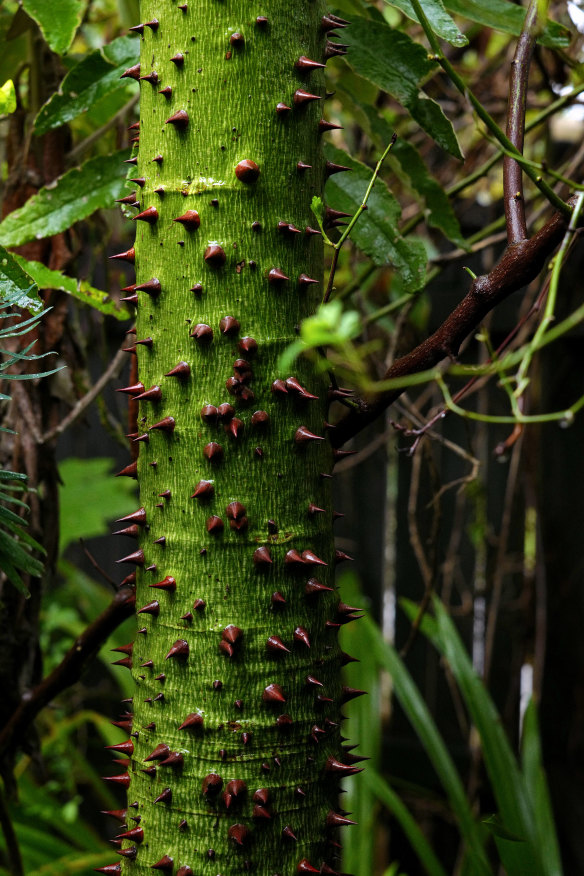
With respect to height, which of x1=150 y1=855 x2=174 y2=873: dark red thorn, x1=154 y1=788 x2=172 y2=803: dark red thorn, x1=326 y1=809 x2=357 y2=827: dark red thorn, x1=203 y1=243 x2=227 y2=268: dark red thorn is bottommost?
x1=150 y1=855 x2=174 y2=873: dark red thorn

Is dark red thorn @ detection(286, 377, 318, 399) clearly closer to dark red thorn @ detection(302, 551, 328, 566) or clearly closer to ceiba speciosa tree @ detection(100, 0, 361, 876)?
ceiba speciosa tree @ detection(100, 0, 361, 876)

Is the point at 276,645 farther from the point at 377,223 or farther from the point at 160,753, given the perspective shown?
the point at 377,223

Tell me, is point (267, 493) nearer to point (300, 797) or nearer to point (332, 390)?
point (332, 390)

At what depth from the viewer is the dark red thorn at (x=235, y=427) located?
502mm

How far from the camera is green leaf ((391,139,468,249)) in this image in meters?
0.79

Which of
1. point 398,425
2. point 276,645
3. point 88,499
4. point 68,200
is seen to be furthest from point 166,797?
point 88,499

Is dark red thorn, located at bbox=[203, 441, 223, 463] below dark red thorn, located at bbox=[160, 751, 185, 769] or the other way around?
the other way around

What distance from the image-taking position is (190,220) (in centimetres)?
51

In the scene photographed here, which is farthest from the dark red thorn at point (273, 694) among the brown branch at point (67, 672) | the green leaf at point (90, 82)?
the green leaf at point (90, 82)

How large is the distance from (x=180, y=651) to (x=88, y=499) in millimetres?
1506

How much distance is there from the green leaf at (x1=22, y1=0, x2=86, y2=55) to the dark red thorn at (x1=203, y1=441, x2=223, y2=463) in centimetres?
48

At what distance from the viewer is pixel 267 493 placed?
0.52m

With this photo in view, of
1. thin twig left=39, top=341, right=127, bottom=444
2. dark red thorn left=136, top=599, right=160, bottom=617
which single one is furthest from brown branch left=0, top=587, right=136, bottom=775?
thin twig left=39, top=341, right=127, bottom=444

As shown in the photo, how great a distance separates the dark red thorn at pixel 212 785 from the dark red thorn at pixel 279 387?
0.26 m
